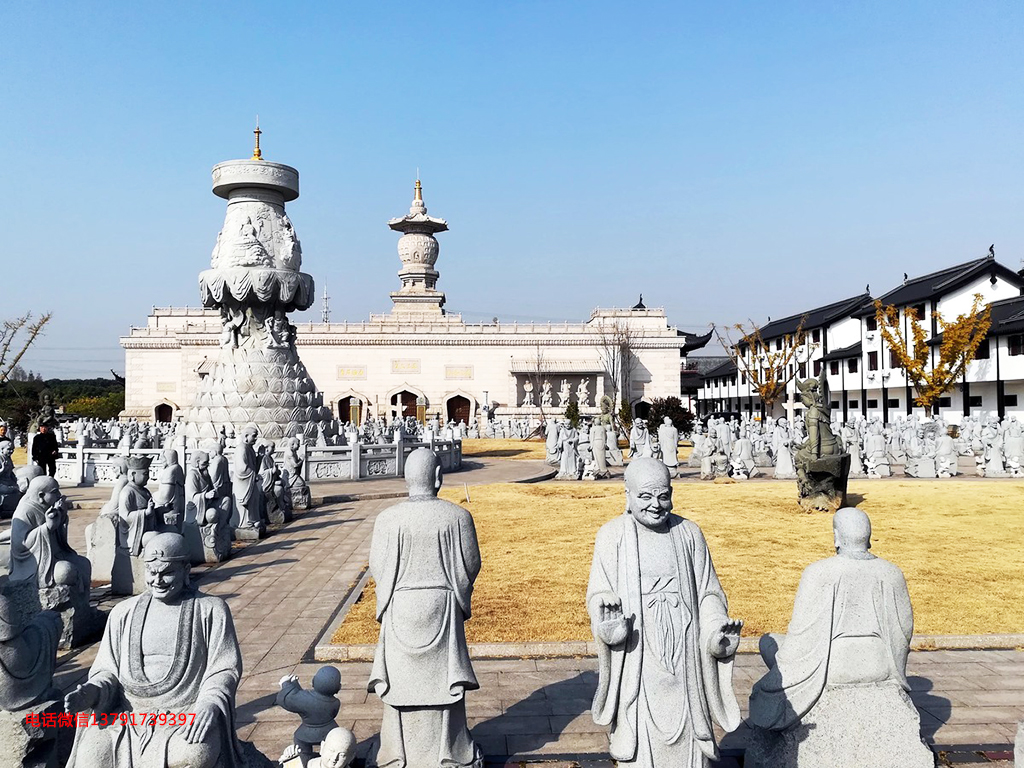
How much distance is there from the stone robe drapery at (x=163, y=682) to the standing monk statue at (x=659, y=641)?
1.75 metres

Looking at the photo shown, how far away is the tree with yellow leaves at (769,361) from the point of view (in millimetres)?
40375

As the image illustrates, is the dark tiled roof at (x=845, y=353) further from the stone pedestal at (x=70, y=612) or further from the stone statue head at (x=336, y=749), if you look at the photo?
the stone statue head at (x=336, y=749)

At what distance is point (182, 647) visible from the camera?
323 cm

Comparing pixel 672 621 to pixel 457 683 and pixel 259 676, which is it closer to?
pixel 457 683

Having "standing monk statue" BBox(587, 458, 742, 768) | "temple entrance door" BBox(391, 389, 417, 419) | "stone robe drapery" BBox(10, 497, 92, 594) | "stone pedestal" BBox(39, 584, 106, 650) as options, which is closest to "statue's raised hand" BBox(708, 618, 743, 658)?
"standing monk statue" BBox(587, 458, 742, 768)

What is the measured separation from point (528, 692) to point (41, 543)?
4.65m

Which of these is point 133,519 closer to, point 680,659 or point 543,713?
point 543,713

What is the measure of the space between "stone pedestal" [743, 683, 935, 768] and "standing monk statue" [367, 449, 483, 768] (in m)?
1.75

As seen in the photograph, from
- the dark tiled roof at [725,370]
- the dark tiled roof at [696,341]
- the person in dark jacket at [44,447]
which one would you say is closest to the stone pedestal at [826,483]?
the person in dark jacket at [44,447]

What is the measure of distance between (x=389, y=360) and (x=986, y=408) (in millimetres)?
34724

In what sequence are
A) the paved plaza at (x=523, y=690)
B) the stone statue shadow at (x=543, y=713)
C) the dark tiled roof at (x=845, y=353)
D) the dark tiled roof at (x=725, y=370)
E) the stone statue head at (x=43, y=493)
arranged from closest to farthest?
the paved plaza at (x=523, y=690) < the stone statue shadow at (x=543, y=713) < the stone statue head at (x=43, y=493) < the dark tiled roof at (x=845, y=353) < the dark tiled roof at (x=725, y=370)

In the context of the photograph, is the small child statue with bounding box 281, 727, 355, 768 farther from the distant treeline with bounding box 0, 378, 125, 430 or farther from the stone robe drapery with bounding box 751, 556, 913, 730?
the distant treeline with bounding box 0, 378, 125, 430

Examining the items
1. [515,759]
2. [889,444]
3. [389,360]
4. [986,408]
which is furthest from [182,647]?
[389,360]

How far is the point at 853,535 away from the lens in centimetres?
364
